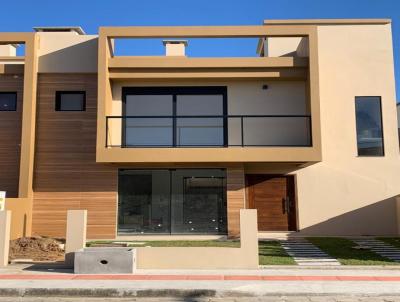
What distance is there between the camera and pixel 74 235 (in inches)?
436

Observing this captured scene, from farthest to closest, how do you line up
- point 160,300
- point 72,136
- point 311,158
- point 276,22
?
1. point 276,22
2. point 72,136
3. point 311,158
4. point 160,300

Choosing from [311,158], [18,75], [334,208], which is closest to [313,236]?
[334,208]

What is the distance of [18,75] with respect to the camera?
1683 centimetres

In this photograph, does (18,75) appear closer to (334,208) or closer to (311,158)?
(311,158)

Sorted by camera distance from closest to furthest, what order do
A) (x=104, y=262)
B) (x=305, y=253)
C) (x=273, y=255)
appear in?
1. (x=104, y=262)
2. (x=273, y=255)
3. (x=305, y=253)

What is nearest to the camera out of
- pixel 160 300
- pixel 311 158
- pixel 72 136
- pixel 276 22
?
pixel 160 300

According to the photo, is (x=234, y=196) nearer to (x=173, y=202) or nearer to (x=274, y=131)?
(x=173, y=202)

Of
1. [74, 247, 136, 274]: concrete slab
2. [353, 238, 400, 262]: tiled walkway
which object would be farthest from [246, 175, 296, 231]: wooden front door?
[74, 247, 136, 274]: concrete slab

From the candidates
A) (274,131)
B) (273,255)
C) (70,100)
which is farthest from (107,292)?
(274,131)

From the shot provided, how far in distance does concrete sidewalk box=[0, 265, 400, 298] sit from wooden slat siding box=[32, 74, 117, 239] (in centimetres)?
543

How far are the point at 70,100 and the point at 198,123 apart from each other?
15.0 feet

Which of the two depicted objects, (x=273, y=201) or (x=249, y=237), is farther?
(x=273, y=201)

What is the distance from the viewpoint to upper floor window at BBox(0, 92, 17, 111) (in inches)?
663

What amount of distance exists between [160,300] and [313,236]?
367 inches
